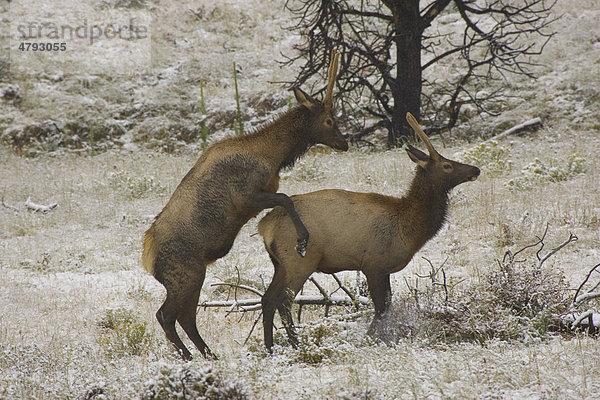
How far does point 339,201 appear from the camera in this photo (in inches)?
230

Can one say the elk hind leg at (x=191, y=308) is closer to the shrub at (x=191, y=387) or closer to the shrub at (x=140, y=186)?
the shrub at (x=191, y=387)

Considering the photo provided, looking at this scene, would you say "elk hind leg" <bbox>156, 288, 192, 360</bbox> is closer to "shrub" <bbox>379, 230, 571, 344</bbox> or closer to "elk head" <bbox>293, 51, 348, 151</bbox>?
"shrub" <bbox>379, 230, 571, 344</bbox>

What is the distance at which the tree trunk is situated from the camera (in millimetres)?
15117

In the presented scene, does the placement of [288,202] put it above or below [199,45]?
below

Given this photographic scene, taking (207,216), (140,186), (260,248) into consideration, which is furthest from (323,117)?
(140,186)

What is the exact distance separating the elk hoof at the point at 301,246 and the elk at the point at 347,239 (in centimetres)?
9

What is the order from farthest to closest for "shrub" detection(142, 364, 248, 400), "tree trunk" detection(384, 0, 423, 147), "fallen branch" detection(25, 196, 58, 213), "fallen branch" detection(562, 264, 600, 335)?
"tree trunk" detection(384, 0, 423, 147) → "fallen branch" detection(25, 196, 58, 213) → "fallen branch" detection(562, 264, 600, 335) → "shrub" detection(142, 364, 248, 400)

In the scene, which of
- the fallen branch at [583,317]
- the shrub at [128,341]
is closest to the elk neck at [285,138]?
the shrub at [128,341]

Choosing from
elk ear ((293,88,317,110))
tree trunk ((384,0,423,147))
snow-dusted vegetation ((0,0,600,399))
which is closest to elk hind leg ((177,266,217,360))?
snow-dusted vegetation ((0,0,600,399))

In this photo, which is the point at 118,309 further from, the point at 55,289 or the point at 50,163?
the point at 50,163

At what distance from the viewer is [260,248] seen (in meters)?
9.70

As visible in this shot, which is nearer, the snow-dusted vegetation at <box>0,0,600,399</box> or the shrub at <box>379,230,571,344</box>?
the snow-dusted vegetation at <box>0,0,600,399</box>

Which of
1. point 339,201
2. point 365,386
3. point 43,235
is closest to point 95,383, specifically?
point 365,386

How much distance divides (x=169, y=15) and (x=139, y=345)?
925 inches
